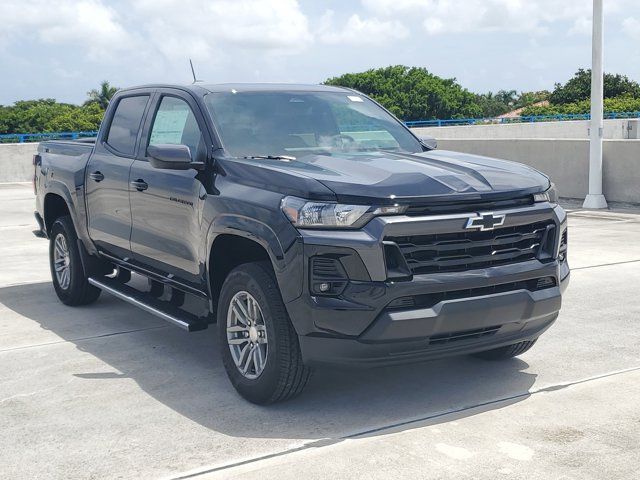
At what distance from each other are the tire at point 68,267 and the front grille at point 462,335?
393 centimetres

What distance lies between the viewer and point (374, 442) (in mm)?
4668

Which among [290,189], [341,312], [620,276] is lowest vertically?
[620,276]

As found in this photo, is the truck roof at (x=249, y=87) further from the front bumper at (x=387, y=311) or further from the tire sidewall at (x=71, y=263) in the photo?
the front bumper at (x=387, y=311)

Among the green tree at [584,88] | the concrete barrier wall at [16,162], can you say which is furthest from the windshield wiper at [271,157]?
the green tree at [584,88]

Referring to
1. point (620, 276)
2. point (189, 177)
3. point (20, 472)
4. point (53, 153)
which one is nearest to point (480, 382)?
point (189, 177)

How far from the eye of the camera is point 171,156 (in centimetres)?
559

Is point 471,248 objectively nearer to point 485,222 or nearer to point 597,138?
point 485,222

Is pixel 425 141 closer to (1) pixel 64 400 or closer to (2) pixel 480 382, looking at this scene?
(2) pixel 480 382

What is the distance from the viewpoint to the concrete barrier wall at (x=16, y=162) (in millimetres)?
24469

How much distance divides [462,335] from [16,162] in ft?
71.3

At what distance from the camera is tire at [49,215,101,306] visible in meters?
7.86

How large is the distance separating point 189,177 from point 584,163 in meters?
11.6

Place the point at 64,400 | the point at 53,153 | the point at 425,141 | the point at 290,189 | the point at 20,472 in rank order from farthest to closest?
the point at 53,153 → the point at 425,141 → the point at 64,400 → the point at 290,189 → the point at 20,472

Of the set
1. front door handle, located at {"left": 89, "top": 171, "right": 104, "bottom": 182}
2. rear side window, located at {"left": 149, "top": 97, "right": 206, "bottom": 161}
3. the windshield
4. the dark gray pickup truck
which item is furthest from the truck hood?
front door handle, located at {"left": 89, "top": 171, "right": 104, "bottom": 182}
